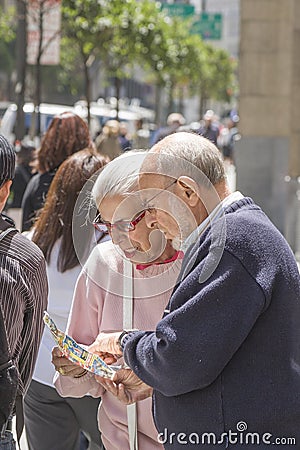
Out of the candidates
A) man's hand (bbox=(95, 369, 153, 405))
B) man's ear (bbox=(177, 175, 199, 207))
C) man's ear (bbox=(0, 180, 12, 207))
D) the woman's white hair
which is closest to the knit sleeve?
man's ear (bbox=(177, 175, 199, 207))

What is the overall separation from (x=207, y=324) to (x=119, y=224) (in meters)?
0.62

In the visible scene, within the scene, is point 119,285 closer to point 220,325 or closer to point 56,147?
point 220,325

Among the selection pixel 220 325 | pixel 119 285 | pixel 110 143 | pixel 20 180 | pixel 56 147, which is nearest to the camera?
pixel 220 325

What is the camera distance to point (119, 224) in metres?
3.15

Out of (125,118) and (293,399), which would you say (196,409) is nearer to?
(293,399)

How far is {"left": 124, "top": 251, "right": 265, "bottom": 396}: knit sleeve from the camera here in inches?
104

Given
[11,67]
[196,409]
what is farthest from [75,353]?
[11,67]

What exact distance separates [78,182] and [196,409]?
198 centimetres

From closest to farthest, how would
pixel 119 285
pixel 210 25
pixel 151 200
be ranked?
pixel 151 200
pixel 119 285
pixel 210 25

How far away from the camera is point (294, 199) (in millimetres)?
13086

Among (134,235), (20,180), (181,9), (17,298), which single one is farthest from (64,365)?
(181,9)

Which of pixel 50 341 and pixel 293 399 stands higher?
pixel 293 399

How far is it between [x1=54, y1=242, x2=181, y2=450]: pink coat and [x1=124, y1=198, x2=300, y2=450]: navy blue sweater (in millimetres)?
548

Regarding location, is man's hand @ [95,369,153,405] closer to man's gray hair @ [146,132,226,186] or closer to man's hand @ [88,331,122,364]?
man's hand @ [88,331,122,364]
